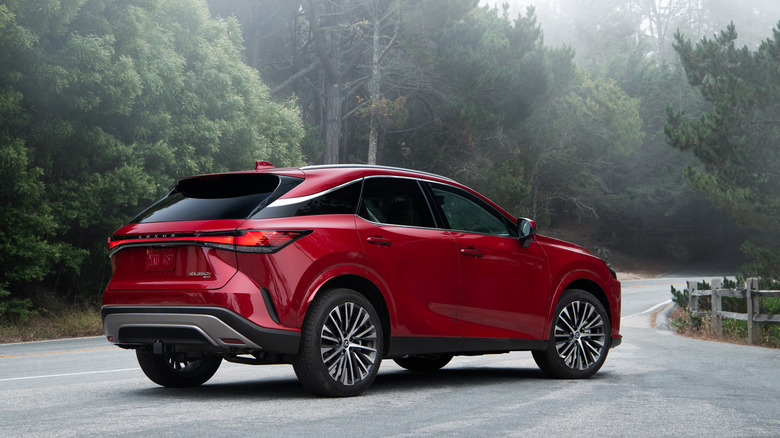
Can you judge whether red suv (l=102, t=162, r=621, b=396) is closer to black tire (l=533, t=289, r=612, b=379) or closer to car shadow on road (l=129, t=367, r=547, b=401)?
black tire (l=533, t=289, r=612, b=379)

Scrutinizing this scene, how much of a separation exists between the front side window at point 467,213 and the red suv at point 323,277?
0.04ft

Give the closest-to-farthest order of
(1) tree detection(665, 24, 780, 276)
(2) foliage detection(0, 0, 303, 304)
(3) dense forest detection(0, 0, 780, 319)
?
(2) foliage detection(0, 0, 303, 304), (3) dense forest detection(0, 0, 780, 319), (1) tree detection(665, 24, 780, 276)

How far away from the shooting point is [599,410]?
714 cm

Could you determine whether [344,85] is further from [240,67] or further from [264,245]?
[264,245]

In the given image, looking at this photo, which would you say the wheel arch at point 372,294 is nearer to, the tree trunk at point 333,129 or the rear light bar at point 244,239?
the rear light bar at point 244,239

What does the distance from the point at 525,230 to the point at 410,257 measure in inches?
57.1

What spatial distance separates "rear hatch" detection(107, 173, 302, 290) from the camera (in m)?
7.09

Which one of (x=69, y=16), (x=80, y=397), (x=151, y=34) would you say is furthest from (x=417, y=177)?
(x=151, y=34)

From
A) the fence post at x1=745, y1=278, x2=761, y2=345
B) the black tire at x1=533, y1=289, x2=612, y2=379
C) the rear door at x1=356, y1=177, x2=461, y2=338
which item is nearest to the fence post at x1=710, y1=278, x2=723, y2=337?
the fence post at x1=745, y1=278, x2=761, y2=345

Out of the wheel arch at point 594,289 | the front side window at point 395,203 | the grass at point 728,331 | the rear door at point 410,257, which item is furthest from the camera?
the grass at point 728,331

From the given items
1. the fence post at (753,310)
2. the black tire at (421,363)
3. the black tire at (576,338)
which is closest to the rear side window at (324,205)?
the black tire at (576,338)

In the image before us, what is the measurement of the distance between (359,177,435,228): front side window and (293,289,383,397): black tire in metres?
0.79

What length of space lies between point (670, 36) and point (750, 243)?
69.4 metres

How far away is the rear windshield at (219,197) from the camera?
24.0 feet
